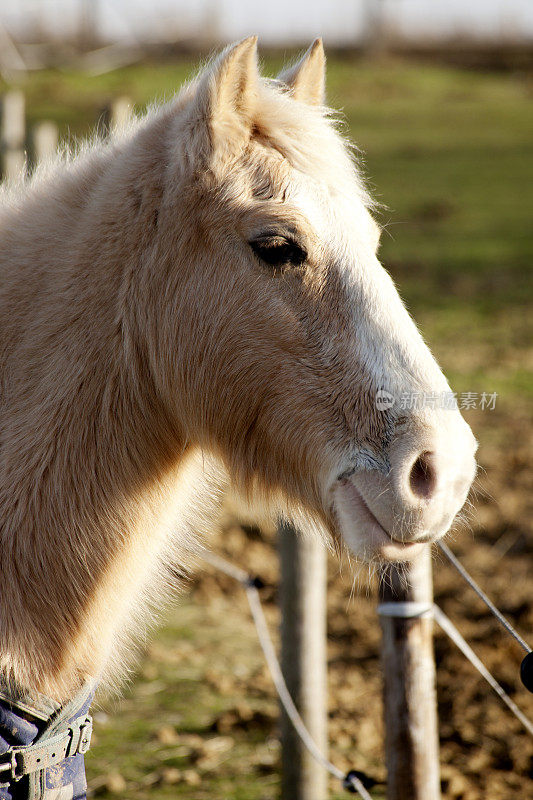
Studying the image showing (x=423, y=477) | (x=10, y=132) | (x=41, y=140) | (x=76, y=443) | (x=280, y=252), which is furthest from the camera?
(x=10, y=132)

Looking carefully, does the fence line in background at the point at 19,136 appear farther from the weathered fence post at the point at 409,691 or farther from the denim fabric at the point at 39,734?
the denim fabric at the point at 39,734

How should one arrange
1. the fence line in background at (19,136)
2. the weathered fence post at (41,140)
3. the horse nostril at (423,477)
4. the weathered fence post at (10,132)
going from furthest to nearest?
the weathered fence post at (10,132) < the weathered fence post at (41,140) < the fence line in background at (19,136) < the horse nostril at (423,477)

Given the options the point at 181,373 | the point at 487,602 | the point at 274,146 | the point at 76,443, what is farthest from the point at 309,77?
the point at 487,602

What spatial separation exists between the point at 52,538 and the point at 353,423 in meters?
0.89

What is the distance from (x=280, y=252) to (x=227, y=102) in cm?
45

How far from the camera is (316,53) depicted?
2592 mm

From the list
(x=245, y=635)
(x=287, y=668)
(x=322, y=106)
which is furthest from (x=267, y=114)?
(x=245, y=635)

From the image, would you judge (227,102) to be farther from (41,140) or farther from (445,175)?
(445,175)

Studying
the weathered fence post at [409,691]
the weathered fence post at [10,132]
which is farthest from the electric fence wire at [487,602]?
the weathered fence post at [10,132]

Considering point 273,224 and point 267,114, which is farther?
point 267,114

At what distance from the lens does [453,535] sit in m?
6.00

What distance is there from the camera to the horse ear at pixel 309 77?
8.52ft

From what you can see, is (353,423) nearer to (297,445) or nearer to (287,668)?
(297,445)

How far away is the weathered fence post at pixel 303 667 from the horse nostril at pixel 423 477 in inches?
66.6
